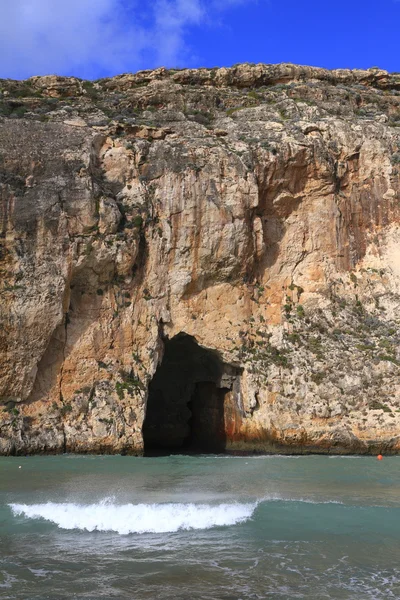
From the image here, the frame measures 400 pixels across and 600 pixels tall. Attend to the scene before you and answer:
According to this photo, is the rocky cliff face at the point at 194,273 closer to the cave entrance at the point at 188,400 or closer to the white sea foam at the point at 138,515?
the cave entrance at the point at 188,400

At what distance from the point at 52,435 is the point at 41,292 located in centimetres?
563

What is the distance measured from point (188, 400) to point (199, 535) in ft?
72.9

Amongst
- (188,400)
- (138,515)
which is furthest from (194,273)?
(138,515)

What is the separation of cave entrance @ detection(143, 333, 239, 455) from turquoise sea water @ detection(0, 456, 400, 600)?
31.1ft

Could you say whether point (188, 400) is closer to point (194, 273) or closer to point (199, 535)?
point (194, 273)

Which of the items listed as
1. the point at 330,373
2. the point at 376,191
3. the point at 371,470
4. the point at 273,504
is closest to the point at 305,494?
the point at 273,504

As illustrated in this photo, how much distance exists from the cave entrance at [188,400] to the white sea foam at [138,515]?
15.3 metres

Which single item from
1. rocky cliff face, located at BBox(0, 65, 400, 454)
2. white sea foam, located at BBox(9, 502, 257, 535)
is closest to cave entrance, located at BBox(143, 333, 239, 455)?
rocky cliff face, located at BBox(0, 65, 400, 454)

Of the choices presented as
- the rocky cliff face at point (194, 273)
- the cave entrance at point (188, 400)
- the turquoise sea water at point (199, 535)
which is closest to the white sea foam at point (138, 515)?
the turquoise sea water at point (199, 535)

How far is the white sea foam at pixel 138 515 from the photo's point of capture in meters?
13.4

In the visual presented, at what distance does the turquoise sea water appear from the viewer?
9.52 meters

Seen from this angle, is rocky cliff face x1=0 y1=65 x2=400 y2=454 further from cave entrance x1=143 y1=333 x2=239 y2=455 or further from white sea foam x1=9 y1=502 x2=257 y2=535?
white sea foam x1=9 y1=502 x2=257 y2=535

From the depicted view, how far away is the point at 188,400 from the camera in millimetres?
34875

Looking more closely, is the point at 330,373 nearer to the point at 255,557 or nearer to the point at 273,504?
the point at 273,504
